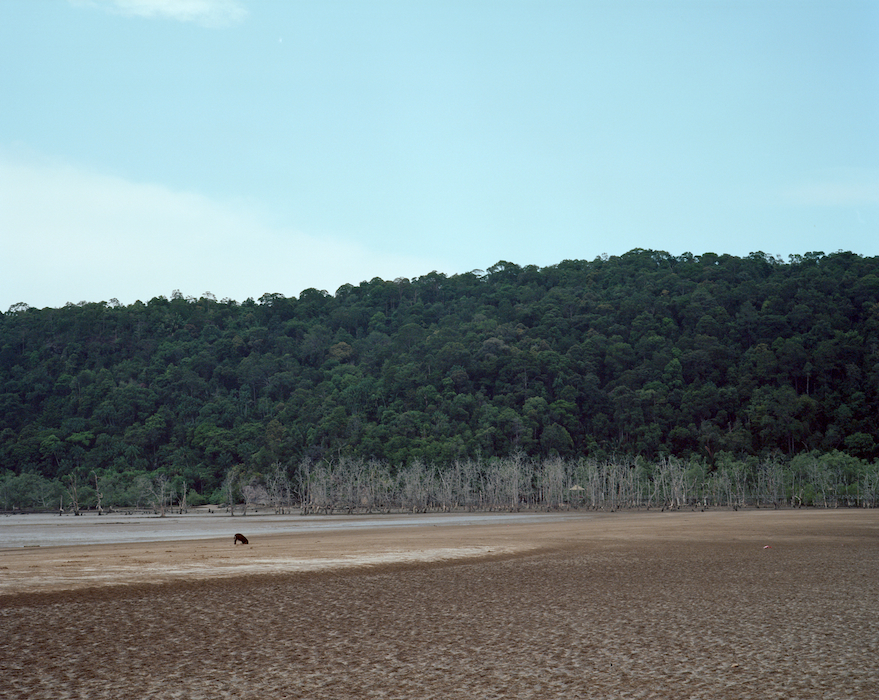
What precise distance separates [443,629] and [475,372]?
135 meters

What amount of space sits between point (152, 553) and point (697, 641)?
21.8m

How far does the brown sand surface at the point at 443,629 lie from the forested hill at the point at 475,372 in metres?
103

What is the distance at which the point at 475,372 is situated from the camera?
14688 centimetres

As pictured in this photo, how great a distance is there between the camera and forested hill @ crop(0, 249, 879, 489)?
126m

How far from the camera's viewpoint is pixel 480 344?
15225 centimetres

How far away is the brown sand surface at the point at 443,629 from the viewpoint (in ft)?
28.8

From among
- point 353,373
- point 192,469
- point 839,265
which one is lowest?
point 192,469

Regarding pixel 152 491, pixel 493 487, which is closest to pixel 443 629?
pixel 493 487

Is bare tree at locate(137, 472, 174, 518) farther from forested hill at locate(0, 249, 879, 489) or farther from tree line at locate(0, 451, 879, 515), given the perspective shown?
→ forested hill at locate(0, 249, 879, 489)

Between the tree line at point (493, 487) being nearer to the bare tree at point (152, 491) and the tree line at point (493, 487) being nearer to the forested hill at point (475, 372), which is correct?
the bare tree at point (152, 491)

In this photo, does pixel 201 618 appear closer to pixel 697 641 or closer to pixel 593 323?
pixel 697 641

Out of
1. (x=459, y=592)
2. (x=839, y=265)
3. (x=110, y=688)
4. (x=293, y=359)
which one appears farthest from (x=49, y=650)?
(x=839, y=265)

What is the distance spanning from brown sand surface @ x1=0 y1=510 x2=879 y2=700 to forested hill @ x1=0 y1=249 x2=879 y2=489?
336ft

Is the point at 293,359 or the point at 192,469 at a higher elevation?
the point at 293,359
